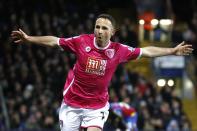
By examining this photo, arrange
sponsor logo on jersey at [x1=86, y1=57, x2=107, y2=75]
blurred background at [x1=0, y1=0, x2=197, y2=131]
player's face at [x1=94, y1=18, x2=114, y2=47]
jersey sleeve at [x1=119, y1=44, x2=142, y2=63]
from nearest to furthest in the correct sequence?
1. player's face at [x1=94, y1=18, x2=114, y2=47]
2. sponsor logo on jersey at [x1=86, y1=57, x2=107, y2=75]
3. jersey sleeve at [x1=119, y1=44, x2=142, y2=63]
4. blurred background at [x1=0, y1=0, x2=197, y2=131]

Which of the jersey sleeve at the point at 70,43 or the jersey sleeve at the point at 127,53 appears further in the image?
the jersey sleeve at the point at 127,53

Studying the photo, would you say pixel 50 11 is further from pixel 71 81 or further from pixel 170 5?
pixel 71 81

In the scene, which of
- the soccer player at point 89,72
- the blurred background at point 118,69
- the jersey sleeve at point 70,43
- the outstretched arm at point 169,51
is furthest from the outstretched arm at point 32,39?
the blurred background at point 118,69

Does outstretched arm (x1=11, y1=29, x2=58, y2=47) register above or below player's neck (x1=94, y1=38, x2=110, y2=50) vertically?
above

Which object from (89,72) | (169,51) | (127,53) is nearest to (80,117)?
(89,72)

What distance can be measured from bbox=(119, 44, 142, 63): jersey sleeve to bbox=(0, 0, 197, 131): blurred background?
5378 millimetres

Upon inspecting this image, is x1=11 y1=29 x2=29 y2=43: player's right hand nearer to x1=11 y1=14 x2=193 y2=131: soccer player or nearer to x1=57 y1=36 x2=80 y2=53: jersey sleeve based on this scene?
x1=11 y1=14 x2=193 y2=131: soccer player

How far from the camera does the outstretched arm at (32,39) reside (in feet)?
30.2

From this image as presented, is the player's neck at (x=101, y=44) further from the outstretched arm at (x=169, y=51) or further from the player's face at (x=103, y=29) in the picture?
the outstretched arm at (x=169, y=51)

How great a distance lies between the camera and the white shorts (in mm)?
9469

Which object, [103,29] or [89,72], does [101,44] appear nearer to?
[103,29]

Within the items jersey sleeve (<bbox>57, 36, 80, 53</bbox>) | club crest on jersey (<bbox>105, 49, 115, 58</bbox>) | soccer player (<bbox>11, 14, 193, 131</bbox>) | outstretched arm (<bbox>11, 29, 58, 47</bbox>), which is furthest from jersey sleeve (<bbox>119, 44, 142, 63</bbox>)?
outstretched arm (<bbox>11, 29, 58, 47</bbox>)

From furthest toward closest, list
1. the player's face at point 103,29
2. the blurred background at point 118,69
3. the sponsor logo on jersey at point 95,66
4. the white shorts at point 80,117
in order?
the blurred background at point 118,69 → the white shorts at point 80,117 → the sponsor logo on jersey at point 95,66 → the player's face at point 103,29

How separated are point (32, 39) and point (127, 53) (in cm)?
126
